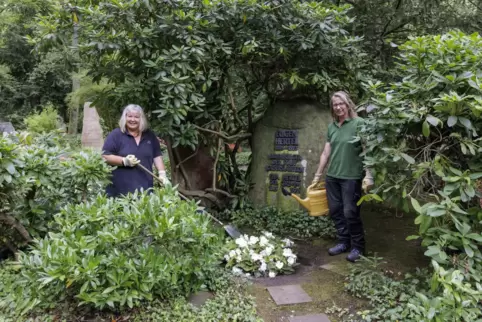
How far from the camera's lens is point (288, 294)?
125 inches

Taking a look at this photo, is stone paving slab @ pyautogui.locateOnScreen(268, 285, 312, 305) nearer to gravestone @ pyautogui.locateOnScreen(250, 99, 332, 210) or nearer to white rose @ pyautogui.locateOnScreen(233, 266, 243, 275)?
white rose @ pyautogui.locateOnScreen(233, 266, 243, 275)

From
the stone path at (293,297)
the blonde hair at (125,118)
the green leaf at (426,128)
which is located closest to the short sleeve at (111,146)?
the blonde hair at (125,118)

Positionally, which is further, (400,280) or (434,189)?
(400,280)

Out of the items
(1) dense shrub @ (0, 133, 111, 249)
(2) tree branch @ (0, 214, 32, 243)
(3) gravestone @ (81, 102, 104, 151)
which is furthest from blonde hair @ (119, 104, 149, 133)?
(3) gravestone @ (81, 102, 104, 151)

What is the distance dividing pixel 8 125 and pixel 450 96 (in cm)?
1259

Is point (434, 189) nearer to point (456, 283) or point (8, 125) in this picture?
point (456, 283)

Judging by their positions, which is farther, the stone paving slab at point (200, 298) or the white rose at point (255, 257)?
the white rose at point (255, 257)

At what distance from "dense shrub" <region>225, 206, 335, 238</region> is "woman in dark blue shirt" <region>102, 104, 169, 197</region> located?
5.40 feet

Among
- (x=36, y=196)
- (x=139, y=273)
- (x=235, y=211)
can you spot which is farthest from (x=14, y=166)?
(x=235, y=211)

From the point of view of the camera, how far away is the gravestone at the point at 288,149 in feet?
16.7

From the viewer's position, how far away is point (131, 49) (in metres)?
4.16

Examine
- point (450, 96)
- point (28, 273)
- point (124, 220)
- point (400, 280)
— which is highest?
point (450, 96)

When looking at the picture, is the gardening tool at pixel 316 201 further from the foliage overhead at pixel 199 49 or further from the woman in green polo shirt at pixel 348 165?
the foliage overhead at pixel 199 49

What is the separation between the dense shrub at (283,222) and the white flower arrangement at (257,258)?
0.79 m
